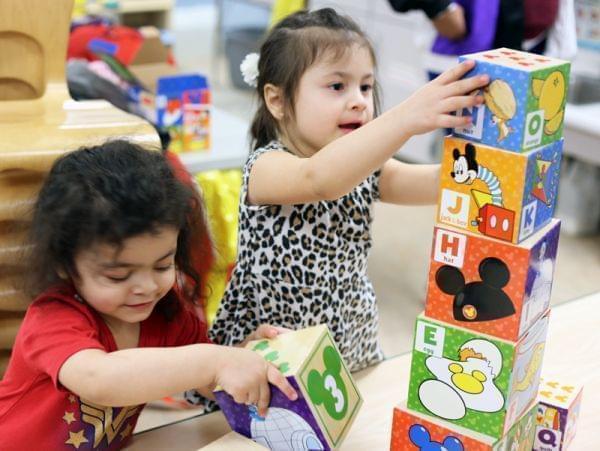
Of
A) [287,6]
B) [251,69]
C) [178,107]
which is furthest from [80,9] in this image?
[251,69]

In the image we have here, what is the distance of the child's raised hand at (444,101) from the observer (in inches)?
29.9

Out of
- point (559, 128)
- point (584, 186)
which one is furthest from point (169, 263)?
point (584, 186)

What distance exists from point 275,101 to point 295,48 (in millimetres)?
81

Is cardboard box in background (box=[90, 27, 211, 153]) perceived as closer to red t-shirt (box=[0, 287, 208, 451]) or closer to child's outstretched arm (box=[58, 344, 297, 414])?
red t-shirt (box=[0, 287, 208, 451])

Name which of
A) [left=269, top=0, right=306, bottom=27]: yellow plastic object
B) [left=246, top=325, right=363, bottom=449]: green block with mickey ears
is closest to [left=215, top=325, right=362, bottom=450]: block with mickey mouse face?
[left=246, top=325, right=363, bottom=449]: green block with mickey ears

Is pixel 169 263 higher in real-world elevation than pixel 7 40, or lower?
lower

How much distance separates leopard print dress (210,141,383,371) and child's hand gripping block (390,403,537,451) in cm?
29

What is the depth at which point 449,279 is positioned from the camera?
2.70ft

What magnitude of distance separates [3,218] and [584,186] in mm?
2470

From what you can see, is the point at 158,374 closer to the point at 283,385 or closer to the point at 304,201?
the point at 283,385

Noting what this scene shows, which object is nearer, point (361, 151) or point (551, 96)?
point (551, 96)

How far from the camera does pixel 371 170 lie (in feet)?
2.97

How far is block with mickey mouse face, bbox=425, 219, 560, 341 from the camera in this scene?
78 cm

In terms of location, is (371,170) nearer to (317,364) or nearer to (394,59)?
(317,364)
